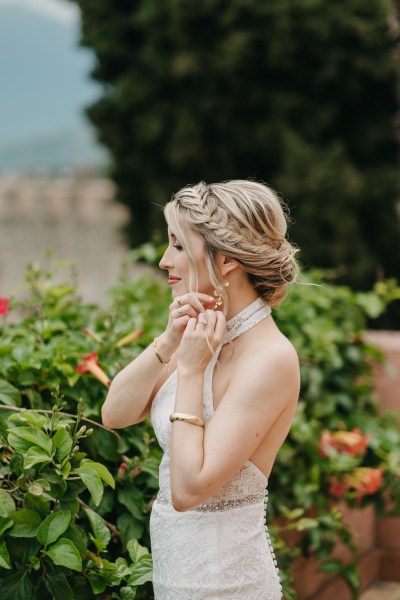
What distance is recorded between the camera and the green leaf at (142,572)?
6.32 feet

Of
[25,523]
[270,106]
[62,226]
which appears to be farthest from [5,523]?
[62,226]

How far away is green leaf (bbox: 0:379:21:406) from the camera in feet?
6.96

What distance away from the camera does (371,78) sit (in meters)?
13.5

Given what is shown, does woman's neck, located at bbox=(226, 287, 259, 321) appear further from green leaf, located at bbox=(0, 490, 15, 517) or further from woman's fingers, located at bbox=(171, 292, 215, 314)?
green leaf, located at bbox=(0, 490, 15, 517)

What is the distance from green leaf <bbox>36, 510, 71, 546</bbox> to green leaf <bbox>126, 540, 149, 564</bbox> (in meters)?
0.32

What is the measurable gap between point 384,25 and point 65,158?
82.3 meters

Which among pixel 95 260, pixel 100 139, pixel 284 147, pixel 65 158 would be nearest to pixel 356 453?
pixel 284 147

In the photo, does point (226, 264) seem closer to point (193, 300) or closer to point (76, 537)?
point (193, 300)

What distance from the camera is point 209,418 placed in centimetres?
177

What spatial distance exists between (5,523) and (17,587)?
14cm

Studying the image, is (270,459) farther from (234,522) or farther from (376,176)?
(376,176)

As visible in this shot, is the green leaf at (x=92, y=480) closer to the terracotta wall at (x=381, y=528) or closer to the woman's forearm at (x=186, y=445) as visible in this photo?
the woman's forearm at (x=186, y=445)

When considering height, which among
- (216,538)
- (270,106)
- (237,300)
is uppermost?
(237,300)

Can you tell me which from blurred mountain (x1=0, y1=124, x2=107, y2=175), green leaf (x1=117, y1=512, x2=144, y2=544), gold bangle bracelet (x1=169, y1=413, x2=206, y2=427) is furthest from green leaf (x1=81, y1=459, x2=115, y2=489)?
blurred mountain (x1=0, y1=124, x2=107, y2=175)
